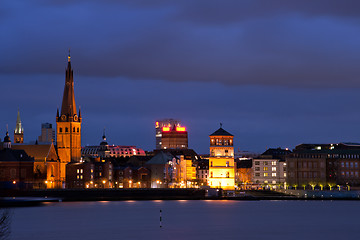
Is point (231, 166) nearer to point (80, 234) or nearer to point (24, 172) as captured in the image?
point (24, 172)

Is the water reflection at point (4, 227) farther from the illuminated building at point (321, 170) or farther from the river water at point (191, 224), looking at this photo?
the illuminated building at point (321, 170)

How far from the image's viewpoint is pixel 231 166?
179 m

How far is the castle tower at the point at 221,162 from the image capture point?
17850 centimetres

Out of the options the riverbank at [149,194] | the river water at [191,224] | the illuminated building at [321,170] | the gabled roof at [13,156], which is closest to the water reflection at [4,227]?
the river water at [191,224]

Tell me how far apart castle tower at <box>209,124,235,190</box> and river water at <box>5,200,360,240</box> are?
153 ft

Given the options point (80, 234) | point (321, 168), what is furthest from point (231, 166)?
point (80, 234)

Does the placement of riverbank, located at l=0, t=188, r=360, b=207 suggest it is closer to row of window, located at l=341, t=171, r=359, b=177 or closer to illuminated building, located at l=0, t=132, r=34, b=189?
illuminated building, located at l=0, t=132, r=34, b=189

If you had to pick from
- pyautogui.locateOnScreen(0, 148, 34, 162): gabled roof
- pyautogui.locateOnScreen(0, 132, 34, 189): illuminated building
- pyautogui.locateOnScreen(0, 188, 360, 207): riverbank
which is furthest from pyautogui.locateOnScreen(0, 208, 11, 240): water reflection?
pyautogui.locateOnScreen(0, 148, 34, 162): gabled roof

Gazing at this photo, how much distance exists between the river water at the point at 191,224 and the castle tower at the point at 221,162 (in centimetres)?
4656

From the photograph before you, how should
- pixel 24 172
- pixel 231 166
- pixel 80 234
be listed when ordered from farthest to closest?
pixel 24 172, pixel 231 166, pixel 80 234

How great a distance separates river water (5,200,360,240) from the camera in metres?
85.2

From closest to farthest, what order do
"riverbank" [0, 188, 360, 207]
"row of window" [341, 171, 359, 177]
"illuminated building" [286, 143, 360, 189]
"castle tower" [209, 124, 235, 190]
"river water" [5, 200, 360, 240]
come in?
"river water" [5, 200, 360, 240] < "riverbank" [0, 188, 360, 207] < "castle tower" [209, 124, 235, 190] < "illuminated building" [286, 143, 360, 189] < "row of window" [341, 171, 359, 177]

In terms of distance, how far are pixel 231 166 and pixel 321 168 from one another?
2637 centimetres

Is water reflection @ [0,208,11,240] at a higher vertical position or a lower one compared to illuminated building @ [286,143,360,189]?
lower
